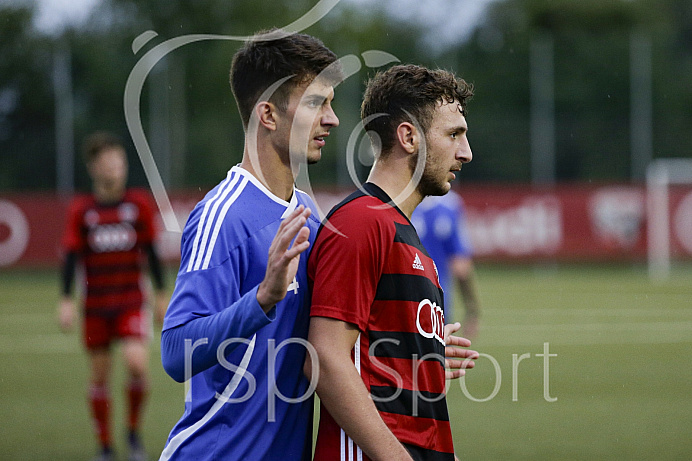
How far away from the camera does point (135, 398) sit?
20.2 feet

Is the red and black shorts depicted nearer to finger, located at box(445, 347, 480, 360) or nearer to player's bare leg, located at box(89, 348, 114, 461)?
player's bare leg, located at box(89, 348, 114, 461)

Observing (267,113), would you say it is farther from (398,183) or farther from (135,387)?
(135,387)

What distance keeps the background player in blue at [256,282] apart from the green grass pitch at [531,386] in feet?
12.2

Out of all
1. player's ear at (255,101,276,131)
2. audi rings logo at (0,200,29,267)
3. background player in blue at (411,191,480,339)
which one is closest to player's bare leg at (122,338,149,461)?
background player in blue at (411,191,480,339)

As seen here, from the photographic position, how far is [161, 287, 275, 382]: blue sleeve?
231cm

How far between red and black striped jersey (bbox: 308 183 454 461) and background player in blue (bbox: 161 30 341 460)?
13 cm

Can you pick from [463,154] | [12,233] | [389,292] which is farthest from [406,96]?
[12,233]

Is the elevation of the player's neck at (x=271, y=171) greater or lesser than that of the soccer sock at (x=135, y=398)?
greater

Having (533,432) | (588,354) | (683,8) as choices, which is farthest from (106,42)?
(683,8)

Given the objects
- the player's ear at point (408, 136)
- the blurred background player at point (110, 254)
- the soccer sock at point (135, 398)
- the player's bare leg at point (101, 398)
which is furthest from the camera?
the blurred background player at point (110, 254)

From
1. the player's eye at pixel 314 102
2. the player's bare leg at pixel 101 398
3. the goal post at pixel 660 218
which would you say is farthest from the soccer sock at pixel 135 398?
the goal post at pixel 660 218

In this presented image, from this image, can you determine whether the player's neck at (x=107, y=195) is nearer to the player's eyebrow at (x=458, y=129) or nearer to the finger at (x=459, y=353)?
the finger at (x=459, y=353)

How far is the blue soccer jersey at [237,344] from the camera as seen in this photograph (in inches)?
95.5

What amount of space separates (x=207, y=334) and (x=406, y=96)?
102 cm
